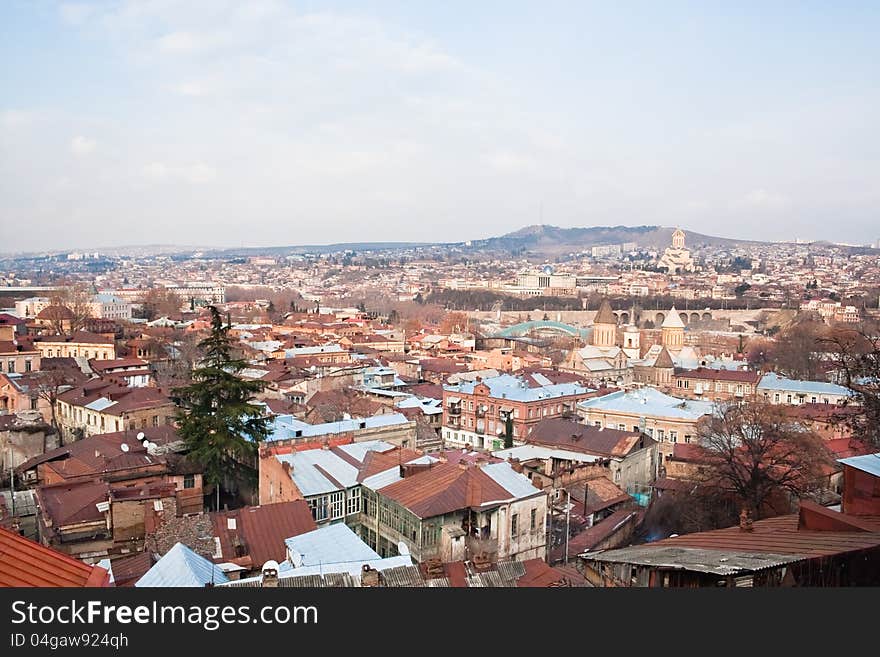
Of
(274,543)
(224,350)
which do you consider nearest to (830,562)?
(274,543)

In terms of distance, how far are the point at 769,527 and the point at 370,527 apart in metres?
6.33

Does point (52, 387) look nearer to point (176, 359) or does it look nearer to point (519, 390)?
point (176, 359)

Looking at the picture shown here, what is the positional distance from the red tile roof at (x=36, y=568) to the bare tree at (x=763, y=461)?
1024 centimetres

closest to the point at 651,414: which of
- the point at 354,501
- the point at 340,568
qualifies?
the point at 354,501

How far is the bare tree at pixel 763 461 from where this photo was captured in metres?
13.0

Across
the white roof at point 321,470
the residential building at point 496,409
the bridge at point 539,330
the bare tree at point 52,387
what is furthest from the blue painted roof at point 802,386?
the bridge at point 539,330

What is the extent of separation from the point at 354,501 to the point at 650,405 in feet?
43.7

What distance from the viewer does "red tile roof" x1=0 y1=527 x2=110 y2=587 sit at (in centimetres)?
392

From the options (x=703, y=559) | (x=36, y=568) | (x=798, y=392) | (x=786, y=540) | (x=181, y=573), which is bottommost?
(x=798, y=392)

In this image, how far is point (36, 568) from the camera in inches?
159

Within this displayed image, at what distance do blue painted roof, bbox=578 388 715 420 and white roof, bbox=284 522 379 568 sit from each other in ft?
49.7

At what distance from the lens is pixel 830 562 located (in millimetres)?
5098

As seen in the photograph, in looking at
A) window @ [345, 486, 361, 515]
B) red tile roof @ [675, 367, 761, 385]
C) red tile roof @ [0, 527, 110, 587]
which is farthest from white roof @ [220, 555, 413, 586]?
red tile roof @ [675, 367, 761, 385]

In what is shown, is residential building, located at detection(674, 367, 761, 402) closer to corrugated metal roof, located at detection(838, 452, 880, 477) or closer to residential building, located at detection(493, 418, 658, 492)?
residential building, located at detection(493, 418, 658, 492)
